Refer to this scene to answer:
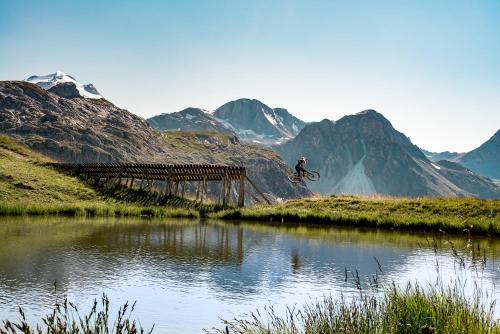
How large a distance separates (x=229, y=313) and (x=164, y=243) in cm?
1517

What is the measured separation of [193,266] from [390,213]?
28154mm

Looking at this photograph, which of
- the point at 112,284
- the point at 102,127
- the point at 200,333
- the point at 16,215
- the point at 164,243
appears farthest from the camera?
the point at 102,127

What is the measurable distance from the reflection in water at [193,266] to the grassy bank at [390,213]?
4.18m

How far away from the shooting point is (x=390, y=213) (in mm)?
46375

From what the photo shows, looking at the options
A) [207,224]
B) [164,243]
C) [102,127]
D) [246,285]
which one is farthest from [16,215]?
[102,127]

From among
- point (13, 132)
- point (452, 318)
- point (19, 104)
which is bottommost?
point (452, 318)

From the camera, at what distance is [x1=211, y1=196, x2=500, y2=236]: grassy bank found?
40.0 m

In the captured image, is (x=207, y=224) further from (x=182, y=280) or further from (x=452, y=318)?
(x=452, y=318)

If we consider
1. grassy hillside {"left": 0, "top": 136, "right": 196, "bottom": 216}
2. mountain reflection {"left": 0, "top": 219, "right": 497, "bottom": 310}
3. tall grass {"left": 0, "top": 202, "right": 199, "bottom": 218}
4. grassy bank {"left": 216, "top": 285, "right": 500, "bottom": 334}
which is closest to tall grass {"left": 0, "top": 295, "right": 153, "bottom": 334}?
grassy bank {"left": 216, "top": 285, "right": 500, "bottom": 334}

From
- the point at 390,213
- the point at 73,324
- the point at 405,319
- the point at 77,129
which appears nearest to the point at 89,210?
the point at 390,213

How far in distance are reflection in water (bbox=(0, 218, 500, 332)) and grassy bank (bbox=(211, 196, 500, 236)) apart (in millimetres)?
4184

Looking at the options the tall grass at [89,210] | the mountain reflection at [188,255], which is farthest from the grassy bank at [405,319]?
the tall grass at [89,210]

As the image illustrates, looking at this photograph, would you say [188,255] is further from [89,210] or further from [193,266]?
[89,210]

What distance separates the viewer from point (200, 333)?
13148 millimetres
